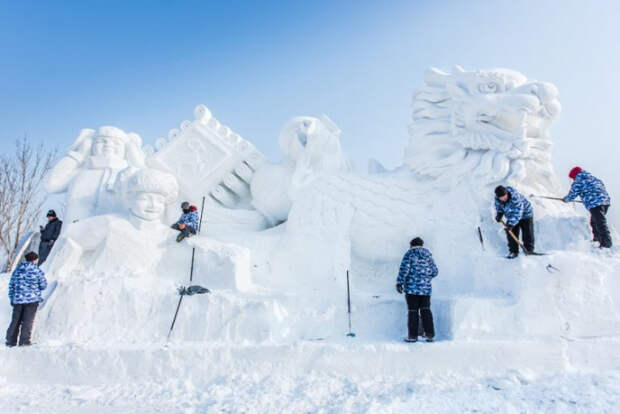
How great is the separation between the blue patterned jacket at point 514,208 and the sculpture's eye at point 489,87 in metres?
1.51

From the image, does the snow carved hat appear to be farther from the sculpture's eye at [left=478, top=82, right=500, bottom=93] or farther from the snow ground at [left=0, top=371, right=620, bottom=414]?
the sculpture's eye at [left=478, top=82, right=500, bottom=93]

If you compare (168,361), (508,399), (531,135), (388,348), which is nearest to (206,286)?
(168,361)

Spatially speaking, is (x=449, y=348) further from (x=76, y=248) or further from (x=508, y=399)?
(x=76, y=248)

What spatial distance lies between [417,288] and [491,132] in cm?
239

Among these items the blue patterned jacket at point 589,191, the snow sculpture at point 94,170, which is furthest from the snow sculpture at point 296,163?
the blue patterned jacket at point 589,191

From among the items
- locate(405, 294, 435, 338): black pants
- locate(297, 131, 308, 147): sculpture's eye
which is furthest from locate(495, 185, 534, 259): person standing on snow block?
locate(297, 131, 308, 147): sculpture's eye

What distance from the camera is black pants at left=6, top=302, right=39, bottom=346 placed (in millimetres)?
3736

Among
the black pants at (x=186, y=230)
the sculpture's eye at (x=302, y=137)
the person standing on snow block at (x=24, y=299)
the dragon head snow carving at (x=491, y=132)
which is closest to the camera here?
the person standing on snow block at (x=24, y=299)

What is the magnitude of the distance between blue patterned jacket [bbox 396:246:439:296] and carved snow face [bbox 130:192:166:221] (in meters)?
2.82

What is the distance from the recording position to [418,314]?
363 centimetres

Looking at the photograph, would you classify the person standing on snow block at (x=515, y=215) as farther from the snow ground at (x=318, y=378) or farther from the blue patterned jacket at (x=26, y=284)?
the blue patterned jacket at (x=26, y=284)

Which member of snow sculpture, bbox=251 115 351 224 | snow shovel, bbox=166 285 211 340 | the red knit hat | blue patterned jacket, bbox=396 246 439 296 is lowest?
snow shovel, bbox=166 285 211 340

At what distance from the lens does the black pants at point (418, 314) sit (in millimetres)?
3533

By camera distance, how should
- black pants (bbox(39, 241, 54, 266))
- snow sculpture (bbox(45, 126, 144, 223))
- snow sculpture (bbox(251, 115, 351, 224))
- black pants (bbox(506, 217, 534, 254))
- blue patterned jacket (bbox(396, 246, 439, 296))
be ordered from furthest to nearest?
black pants (bbox(39, 241, 54, 266))
snow sculpture (bbox(251, 115, 351, 224))
snow sculpture (bbox(45, 126, 144, 223))
black pants (bbox(506, 217, 534, 254))
blue patterned jacket (bbox(396, 246, 439, 296))
